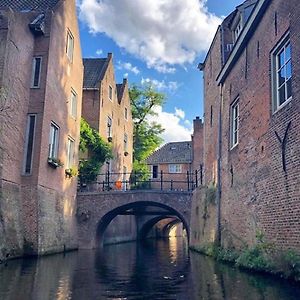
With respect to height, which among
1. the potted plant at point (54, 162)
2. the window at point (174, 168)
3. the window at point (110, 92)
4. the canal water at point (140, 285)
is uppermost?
the window at point (110, 92)

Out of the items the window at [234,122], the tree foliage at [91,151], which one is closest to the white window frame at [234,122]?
the window at [234,122]

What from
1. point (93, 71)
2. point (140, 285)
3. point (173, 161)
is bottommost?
point (140, 285)

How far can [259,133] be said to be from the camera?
35.8ft

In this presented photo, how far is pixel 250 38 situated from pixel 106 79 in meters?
17.7

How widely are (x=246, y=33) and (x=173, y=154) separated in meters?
37.9

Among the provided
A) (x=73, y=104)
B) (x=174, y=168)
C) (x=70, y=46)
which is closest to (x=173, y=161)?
(x=174, y=168)

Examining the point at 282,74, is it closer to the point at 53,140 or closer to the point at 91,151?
the point at 53,140

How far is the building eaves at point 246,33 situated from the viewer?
10.8 metres

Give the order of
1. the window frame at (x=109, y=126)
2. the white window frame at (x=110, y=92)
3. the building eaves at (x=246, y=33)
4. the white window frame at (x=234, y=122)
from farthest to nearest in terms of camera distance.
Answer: the white window frame at (x=110, y=92)
the window frame at (x=109, y=126)
the white window frame at (x=234, y=122)
the building eaves at (x=246, y=33)

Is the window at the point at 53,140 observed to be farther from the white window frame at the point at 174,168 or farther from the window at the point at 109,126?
the white window frame at the point at 174,168

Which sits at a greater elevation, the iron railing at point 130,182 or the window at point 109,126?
the window at point 109,126

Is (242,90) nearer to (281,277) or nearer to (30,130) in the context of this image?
(281,277)

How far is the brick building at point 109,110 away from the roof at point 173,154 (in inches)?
490

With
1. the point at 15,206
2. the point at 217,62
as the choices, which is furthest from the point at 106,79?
the point at 15,206
